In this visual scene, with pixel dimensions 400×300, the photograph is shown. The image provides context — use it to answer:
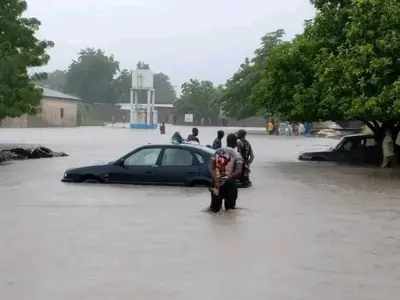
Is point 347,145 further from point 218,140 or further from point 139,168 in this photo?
point 139,168

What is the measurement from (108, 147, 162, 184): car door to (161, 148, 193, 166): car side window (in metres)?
0.20

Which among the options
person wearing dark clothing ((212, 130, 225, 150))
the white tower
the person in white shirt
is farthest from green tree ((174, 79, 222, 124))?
person wearing dark clothing ((212, 130, 225, 150))

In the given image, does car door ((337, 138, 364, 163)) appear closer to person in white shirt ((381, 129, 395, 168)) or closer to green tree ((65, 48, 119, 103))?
person in white shirt ((381, 129, 395, 168))

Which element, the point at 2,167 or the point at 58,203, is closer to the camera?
the point at 58,203

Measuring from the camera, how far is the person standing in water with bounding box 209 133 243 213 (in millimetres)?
12953

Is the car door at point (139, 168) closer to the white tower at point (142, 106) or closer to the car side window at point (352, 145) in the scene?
the car side window at point (352, 145)

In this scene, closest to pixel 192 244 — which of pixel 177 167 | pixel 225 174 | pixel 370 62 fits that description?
pixel 225 174

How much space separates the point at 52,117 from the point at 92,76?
40835mm

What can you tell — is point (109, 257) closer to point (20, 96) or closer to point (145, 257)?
point (145, 257)

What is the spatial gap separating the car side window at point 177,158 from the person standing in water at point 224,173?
4200mm

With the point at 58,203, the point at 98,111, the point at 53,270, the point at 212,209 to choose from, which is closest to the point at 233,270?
the point at 53,270

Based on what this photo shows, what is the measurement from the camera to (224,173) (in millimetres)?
12992

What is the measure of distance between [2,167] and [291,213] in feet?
47.9

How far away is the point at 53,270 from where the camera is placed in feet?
27.0
